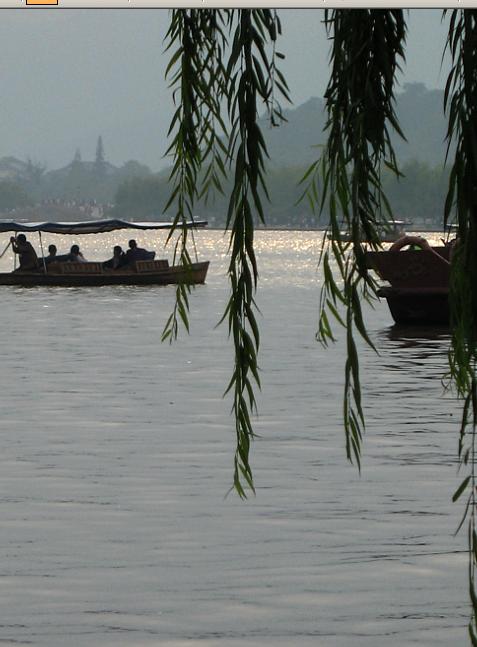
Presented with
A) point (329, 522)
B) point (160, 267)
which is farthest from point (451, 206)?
point (160, 267)

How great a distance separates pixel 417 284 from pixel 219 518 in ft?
102

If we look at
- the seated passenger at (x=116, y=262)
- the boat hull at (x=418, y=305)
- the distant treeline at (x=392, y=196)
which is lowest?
the seated passenger at (x=116, y=262)

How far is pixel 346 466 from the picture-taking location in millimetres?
19500

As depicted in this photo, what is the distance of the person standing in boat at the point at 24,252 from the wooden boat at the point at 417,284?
71.7 ft

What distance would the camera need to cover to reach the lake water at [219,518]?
10.8m

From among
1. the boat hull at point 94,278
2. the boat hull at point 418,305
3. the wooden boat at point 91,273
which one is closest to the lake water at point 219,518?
the boat hull at point 418,305

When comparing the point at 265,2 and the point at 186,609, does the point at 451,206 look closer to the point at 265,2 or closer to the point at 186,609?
the point at 265,2

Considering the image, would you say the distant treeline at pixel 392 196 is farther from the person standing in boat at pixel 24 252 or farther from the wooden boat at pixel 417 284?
the person standing in boat at pixel 24 252

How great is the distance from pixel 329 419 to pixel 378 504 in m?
10.0

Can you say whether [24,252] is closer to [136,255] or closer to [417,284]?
[136,255]

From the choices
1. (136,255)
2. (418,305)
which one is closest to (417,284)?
(418,305)

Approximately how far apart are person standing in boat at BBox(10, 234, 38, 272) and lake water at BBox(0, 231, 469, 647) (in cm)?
3310

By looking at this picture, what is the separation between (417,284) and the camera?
45.9 m

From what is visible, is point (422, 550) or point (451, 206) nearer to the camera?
point (451, 206)
